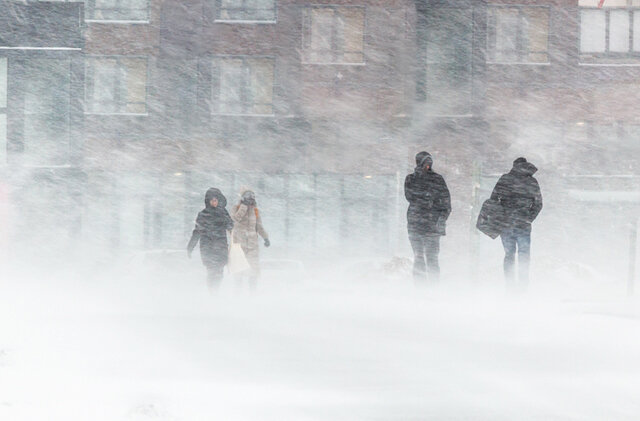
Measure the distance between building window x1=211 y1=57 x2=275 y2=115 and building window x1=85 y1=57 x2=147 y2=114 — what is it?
2415mm

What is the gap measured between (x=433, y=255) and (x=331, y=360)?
4315mm

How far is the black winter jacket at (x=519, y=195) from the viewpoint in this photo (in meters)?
11.9

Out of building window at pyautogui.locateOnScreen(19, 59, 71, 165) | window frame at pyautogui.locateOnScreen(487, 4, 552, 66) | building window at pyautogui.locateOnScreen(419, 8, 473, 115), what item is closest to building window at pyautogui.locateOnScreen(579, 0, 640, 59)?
window frame at pyautogui.locateOnScreen(487, 4, 552, 66)

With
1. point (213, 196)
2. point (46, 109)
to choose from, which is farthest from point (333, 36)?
point (213, 196)

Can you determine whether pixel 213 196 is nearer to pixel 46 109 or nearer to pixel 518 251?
pixel 518 251

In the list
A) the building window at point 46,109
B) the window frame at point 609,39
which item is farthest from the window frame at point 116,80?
the window frame at point 609,39

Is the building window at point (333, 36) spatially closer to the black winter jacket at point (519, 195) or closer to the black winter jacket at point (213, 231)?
the black winter jacket at point (213, 231)

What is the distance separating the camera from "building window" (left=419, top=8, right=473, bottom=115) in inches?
1426

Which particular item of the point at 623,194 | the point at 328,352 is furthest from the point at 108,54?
the point at 328,352

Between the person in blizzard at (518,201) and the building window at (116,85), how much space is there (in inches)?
1002

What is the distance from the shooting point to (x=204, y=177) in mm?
36906

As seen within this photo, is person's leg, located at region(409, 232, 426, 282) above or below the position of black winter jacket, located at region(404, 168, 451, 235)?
below

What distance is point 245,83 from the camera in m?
36.6

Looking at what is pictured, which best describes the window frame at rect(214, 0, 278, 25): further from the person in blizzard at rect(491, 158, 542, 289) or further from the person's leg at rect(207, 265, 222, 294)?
the person in blizzard at rect(491, 158, 542, 289)
